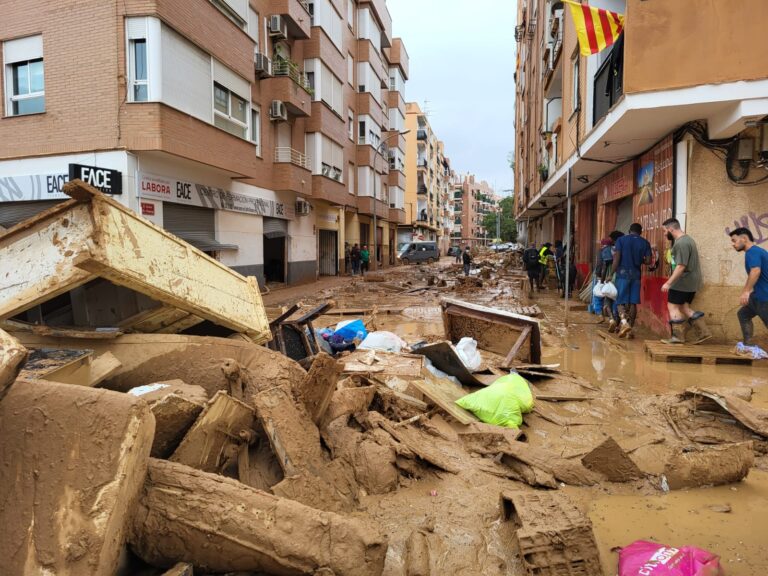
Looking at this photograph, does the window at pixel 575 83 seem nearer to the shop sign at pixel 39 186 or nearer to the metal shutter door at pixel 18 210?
the shop sign at pixel 39 186

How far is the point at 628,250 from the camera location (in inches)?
340

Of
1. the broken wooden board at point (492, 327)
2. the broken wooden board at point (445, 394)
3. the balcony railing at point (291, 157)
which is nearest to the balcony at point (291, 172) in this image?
the balcony railing at point (291, 157)

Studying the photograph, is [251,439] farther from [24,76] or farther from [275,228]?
[275,228]

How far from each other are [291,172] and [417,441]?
57.2 feet

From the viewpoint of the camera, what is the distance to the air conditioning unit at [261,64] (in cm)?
1780

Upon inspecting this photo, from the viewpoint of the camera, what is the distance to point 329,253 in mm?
28750

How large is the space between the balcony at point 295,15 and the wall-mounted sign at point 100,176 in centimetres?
1135

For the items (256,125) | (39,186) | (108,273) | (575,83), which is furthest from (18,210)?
(575,83)

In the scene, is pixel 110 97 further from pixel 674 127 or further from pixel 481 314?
pixel 674 127

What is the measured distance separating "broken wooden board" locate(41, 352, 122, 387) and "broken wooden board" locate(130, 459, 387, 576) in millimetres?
1155

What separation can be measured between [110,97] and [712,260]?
13.2 meters

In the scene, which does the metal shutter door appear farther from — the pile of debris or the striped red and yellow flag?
the striped red and yellow flag

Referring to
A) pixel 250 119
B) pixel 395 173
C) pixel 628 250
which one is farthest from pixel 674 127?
pixel 395 173

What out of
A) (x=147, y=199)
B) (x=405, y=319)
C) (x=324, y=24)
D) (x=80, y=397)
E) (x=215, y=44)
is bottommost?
(x=405, y=319)
